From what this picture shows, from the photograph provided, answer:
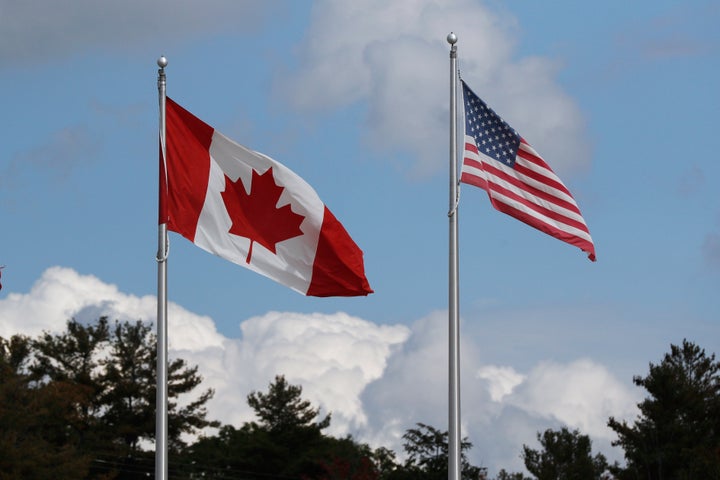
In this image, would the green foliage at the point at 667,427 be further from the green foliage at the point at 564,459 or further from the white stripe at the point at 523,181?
the white stripe at the point at 523,181

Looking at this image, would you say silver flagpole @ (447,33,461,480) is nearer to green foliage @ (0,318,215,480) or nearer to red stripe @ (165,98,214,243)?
red stripe @ (165,98,214,243)

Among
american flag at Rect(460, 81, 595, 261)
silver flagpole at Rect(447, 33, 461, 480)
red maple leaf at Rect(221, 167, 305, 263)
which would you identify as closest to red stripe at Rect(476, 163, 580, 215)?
american flag at Rect(460, 81, 595, 261)

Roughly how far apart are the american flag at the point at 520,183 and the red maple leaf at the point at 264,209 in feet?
9.74

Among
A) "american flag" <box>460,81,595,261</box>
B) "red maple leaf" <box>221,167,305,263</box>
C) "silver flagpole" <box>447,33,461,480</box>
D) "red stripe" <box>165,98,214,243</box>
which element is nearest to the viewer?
"red stripe" <box>165,98,214,243</box>

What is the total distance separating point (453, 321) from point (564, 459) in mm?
60842

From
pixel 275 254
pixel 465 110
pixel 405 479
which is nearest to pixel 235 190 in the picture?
pixel 275 254

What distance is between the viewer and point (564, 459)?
7894 centimetres

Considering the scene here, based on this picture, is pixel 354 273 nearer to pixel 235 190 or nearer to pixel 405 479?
pixel 235 190

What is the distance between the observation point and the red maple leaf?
61.1 feet

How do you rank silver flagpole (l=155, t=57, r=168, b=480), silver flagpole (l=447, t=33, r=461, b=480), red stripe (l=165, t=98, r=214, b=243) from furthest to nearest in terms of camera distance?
silver flagpole (l=447, t=33, r=461, b=480) < red stripe (l=165, t=98, r=214, b=243) < silver flagpole (l=155, t=57, r=168, b=480)

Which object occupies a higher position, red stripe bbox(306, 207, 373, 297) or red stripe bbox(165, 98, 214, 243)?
red stripe bbox(165, 98, 214, 243)

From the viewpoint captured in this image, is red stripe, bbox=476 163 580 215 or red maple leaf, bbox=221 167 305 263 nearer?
red maple leaf, bbox=221 167 305 263

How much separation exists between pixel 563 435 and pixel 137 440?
2760 centimetres

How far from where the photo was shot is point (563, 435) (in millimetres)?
80125
